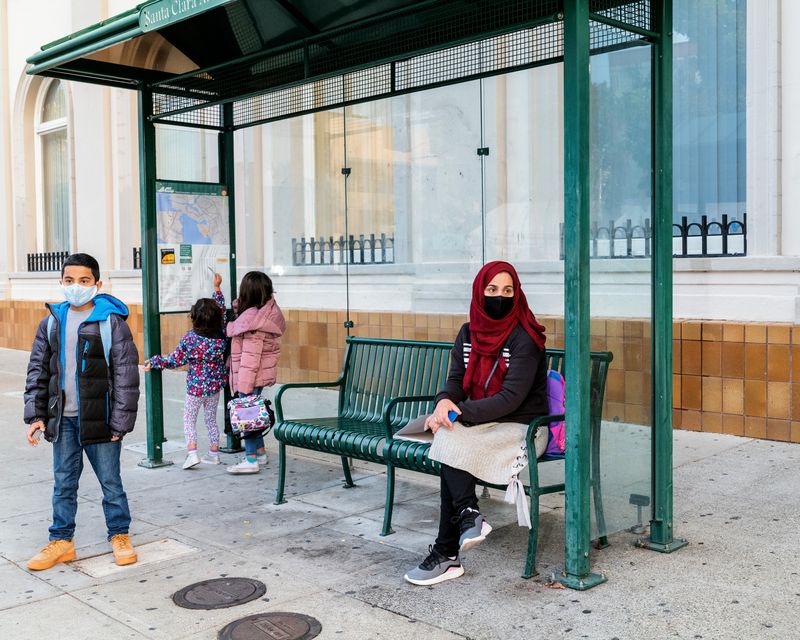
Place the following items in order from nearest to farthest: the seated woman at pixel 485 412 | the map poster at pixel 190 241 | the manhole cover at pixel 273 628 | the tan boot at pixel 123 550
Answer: the manhole cover at pixel 273 628 → the seated woman at pixel 485 412 → the tan boot at pixel 123 550 → the map poster at pixel 190 241

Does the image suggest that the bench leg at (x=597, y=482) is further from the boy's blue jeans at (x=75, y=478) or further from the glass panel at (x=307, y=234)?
the glass panel at (x=307, y=234)

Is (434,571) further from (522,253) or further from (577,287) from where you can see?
(522,253)

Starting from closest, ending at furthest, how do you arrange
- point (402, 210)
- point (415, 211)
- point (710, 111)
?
point (710, 111) < point (415, 211) < point (402, 210)

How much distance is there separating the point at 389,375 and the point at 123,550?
2.18 meters

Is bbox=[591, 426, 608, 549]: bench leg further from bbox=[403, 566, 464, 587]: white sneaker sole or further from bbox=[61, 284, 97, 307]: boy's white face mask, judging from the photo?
bbox=[61, 284, 97, 307]: boy's white face mask

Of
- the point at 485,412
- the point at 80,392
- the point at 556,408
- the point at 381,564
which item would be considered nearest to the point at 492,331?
the point at 485,412

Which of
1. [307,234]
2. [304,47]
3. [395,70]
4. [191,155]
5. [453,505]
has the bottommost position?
[453,505]

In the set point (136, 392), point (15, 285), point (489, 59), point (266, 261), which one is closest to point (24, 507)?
point (136, 392)

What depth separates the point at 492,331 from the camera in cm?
458

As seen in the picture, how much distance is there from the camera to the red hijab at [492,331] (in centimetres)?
456

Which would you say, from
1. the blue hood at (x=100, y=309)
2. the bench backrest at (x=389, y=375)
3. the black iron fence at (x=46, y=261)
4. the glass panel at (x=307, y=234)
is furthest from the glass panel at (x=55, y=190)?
the blue hood at (x=100, y=309)

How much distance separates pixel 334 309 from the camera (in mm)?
8234

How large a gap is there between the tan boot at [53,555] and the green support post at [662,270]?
9.91 ft

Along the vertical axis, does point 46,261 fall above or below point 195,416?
above
